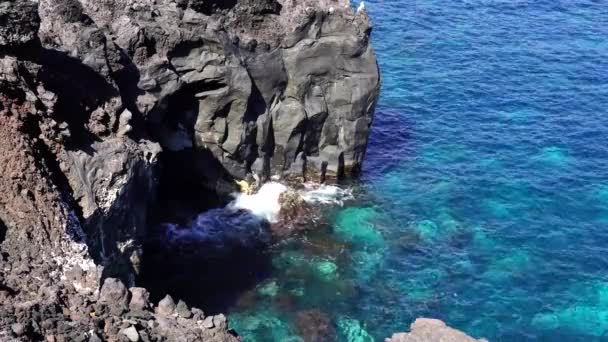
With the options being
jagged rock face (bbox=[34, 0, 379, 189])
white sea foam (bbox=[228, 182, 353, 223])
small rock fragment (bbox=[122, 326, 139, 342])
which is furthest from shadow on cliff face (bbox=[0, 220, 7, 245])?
white sea foam (bbox=[228, 182, 353, 223])

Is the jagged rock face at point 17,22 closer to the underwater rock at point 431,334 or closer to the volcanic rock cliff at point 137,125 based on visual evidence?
the volcanic rock cliff at point 137,125

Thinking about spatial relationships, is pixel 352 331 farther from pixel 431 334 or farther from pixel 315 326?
pixel 431 334

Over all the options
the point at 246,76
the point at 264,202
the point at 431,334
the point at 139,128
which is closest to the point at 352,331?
the point at 431,334

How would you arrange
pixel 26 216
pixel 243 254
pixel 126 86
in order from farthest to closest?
1. pixel 243 254
2. pixel 126 86
3. pixel 26 216

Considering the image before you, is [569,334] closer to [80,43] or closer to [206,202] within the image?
[206,202]

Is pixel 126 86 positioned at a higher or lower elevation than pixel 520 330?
higher

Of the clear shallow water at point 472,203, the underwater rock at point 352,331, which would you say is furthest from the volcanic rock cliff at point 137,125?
the underwater rock at point 352,331

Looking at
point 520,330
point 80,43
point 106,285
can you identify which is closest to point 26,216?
point 106,285
